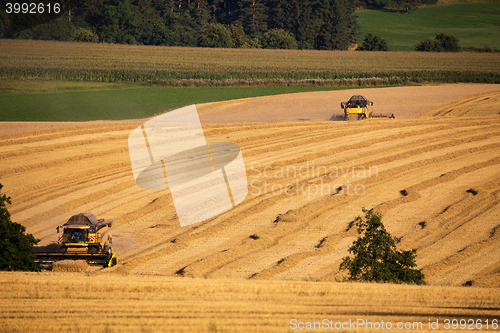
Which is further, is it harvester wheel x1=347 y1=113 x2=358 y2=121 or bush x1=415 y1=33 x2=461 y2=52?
bush x1=415 y1=33 x2=461 y2=52

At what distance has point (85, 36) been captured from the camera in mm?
92438

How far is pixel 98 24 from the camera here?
101 metres

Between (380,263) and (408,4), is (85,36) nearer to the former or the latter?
(408,4)

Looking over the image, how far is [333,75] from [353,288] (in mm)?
59682

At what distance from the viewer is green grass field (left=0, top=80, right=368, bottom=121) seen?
37.3m

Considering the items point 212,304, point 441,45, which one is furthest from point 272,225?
point 441,45

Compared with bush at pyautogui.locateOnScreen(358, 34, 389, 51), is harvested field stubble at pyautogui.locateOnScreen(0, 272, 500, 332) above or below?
below

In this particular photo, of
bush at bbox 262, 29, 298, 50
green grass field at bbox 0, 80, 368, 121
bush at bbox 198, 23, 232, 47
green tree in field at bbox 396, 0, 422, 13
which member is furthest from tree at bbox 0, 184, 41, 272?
green tree in field at bbox 396, 0, 422, 13

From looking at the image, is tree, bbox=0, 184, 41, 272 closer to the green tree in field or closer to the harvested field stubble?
the harvested field stubble

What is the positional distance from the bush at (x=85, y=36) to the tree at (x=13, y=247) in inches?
3380

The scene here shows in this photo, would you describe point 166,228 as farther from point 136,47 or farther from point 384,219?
point 136,47

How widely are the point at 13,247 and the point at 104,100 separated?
34961 mm

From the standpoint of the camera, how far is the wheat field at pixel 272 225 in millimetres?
8531

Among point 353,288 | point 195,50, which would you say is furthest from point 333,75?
point 353,288
